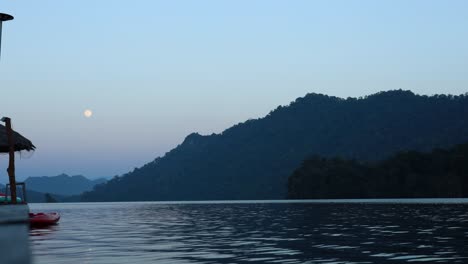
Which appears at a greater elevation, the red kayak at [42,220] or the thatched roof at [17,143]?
the thatched roof at [17,143]

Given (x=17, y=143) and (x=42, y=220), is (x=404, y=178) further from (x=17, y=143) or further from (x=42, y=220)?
(x=17, y=143)

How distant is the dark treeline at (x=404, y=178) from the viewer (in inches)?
6634

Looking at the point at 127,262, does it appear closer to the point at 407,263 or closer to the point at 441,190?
the point at 407,263

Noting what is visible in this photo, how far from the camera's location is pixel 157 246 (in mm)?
29797

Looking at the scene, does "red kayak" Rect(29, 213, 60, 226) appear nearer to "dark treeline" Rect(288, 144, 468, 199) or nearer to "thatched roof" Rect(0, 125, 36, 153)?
"thatched roof" Rect(0, 125, 36, 153)

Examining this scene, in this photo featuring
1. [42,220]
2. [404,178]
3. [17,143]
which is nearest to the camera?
[17,143]

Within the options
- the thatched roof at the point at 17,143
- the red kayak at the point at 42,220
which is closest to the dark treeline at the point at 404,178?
the red kayak at the point at 42,220

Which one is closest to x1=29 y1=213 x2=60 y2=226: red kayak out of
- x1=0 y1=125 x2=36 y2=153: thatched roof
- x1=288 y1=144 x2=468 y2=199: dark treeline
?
x1=0 y1=125 x2=36 y2=153: thatched roof

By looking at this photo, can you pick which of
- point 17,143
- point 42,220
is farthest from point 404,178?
point 17,143

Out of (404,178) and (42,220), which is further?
(404,178)

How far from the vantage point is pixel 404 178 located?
185125 mm

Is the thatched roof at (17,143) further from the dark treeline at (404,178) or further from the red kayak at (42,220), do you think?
the dark treeline at (404,178)

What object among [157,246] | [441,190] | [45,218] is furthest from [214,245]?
[441,190]

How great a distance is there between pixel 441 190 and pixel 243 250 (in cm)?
15691
